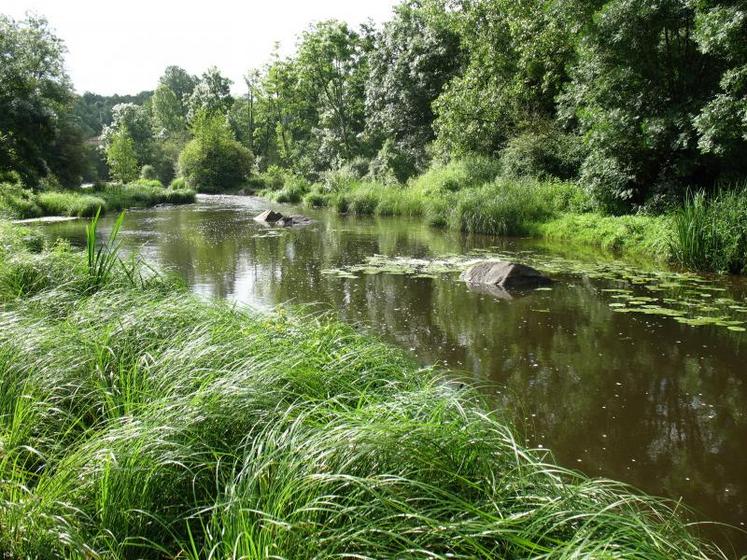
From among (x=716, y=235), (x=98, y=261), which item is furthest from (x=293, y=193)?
(x=98, y=261)

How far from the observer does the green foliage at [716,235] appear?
32.6ft

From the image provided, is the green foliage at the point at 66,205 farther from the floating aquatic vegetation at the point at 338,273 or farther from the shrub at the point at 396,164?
the floating aquatic vegetation at the point at 338,273

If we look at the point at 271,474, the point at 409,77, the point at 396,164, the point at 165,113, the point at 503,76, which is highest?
the point at 165,113

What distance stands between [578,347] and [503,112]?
16.4m

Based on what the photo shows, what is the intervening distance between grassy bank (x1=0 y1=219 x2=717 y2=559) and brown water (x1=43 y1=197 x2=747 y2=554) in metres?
1.48

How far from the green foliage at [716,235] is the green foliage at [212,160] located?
39.7m

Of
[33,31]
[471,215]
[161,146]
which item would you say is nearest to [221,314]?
[471,215]

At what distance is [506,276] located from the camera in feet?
32.5

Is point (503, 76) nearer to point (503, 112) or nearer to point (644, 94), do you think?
point (503, 112)

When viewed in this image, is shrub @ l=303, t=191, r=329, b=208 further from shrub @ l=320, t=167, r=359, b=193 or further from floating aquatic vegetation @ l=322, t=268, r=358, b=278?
floating aquatic vegetation @ l=322, t=268, r=358, b=278

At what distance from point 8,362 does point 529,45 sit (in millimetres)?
18316

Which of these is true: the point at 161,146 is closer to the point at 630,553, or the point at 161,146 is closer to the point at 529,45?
the point at 529,45

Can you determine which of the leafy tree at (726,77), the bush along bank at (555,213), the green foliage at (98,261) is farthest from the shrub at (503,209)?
the green foliage at (98,261)

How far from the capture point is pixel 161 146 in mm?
55875
